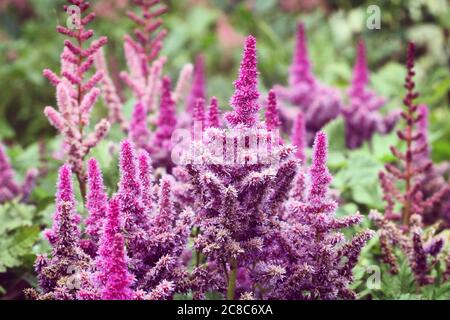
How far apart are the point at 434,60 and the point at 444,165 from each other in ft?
8.64

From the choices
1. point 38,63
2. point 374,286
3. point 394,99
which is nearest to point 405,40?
point 394,99

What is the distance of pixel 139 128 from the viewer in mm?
2318

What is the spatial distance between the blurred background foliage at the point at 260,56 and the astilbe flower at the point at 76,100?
0.80 ft

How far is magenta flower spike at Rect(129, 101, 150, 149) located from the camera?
232 cm

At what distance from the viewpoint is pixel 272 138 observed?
1640mm

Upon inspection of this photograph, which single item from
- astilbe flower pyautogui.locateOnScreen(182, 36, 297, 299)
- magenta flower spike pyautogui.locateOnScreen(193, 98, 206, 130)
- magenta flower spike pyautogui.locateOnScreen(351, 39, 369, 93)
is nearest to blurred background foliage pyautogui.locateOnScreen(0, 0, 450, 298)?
magenta flower spike pyautogui.locateOnScreen(351, 39, 369, 93)

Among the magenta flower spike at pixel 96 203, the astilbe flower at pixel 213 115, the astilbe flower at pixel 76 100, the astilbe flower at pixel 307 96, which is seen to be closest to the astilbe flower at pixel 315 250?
the astilbe flower at pixel 213 115

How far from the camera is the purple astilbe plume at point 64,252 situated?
160cm

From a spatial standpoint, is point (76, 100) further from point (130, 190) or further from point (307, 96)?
point (307, 96)

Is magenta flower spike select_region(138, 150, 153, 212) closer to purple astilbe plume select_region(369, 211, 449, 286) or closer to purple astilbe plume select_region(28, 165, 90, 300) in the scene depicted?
purple astilbe plume select_region(28, 165, 90, 300)

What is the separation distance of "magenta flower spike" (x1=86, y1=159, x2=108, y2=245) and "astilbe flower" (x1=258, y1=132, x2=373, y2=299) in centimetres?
40

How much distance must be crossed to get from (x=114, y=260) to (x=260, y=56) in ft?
11.2

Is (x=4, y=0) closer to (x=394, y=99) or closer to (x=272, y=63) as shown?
(x=272, y=63)

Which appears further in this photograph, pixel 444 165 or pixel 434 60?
pixel 434 60
